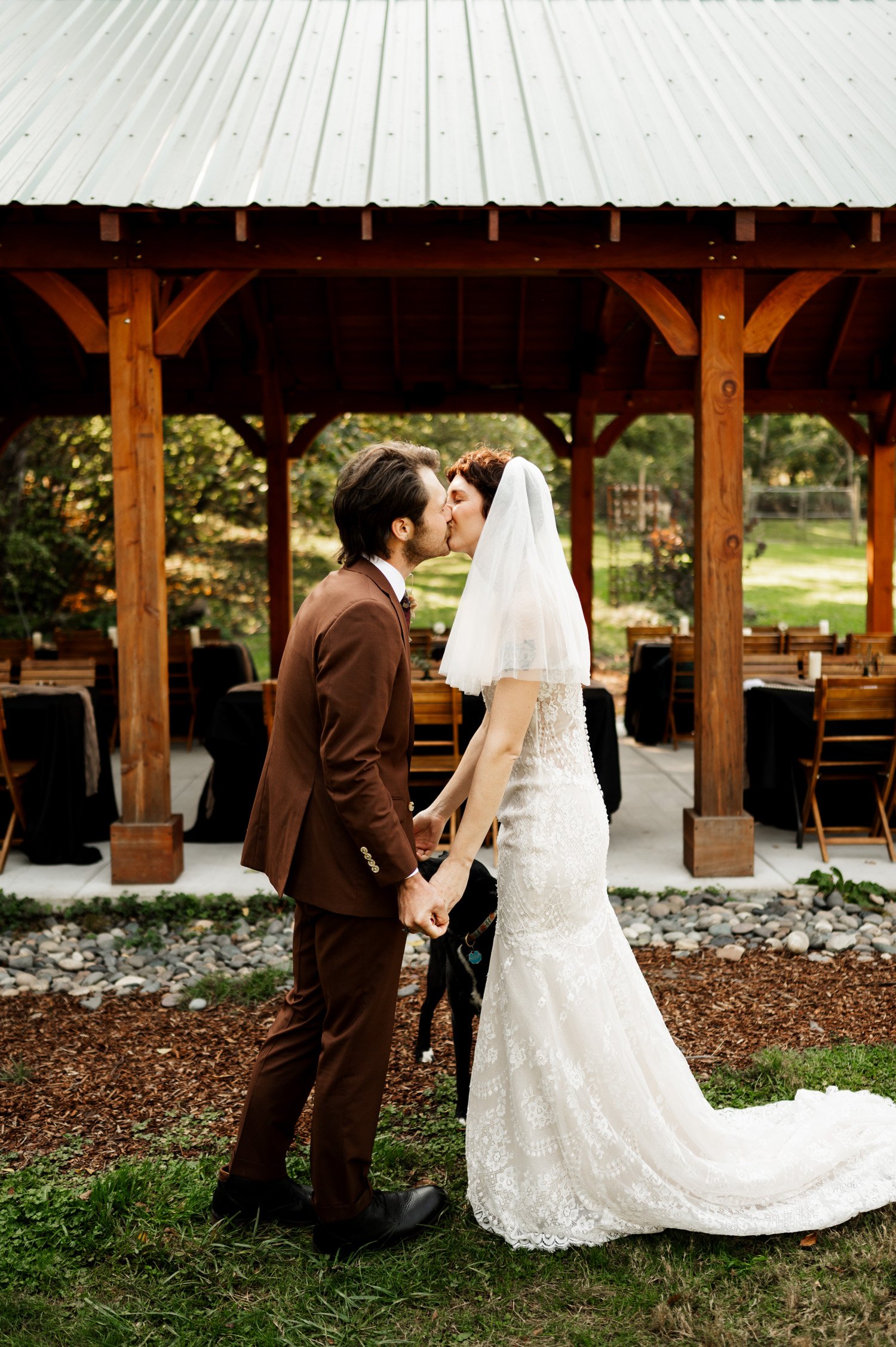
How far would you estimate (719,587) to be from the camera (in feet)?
20.0

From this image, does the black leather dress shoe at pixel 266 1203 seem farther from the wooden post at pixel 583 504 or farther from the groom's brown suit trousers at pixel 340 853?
the wooden post at pixel 583 504

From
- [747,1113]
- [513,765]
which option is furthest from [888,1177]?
[513,765]

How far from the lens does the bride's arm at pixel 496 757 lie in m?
2.73

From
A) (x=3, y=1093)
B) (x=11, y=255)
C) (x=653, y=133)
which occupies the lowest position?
(x=3, y=1093)

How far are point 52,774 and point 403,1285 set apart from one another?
14.8ft

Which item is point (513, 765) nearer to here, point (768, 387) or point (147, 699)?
point (147, 699)

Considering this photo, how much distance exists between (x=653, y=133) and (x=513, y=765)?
183 inches

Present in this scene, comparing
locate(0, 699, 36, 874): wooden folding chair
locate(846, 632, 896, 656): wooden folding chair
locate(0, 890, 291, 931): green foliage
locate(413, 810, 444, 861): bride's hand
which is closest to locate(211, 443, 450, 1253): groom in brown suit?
locate(413, 810, 444, 861): bride's hand

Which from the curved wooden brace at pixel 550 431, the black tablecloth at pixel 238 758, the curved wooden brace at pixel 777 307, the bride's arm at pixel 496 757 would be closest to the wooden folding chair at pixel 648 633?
the curved wooden brace at pixel 550 431

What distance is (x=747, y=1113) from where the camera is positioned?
10.9 ft

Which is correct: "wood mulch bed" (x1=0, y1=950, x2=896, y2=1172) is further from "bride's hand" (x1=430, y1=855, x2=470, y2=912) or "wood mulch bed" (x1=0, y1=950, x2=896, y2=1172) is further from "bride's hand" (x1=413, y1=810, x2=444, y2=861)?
"bride's hand" (x1=430, y1=855, x2=470, y2=912)

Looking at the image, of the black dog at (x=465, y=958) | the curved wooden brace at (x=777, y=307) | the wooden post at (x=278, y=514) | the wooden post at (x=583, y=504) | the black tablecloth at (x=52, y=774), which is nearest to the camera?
the black dog at (x=465, y=958)

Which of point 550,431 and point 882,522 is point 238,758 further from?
point 882,522

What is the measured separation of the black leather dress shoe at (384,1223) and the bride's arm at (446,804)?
863mm
